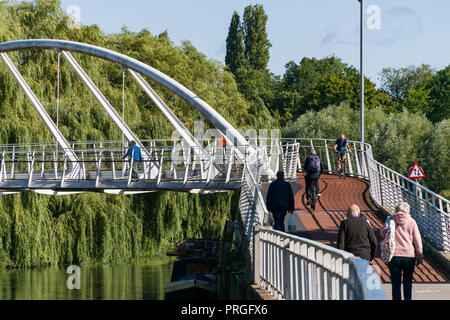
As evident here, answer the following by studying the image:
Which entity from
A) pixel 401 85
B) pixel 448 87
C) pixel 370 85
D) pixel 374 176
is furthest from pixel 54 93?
pixel 401 85

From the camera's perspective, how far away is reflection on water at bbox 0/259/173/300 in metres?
25.2

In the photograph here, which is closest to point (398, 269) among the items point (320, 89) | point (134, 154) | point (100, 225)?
point (134, 154)

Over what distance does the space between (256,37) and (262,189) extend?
78.8 meters

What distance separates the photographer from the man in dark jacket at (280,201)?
14.7m

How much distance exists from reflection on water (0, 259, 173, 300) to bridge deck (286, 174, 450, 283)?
264 inches

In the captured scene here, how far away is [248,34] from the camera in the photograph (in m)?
99.5

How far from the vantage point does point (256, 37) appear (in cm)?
9894

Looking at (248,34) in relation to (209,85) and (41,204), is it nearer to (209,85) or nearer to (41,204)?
(209,85)

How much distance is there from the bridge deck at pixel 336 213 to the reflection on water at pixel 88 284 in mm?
6703

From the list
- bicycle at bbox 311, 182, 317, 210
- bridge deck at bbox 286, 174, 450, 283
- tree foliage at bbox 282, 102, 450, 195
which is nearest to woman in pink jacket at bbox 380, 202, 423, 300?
bridge deck at bbox 286, 174, 450, 283

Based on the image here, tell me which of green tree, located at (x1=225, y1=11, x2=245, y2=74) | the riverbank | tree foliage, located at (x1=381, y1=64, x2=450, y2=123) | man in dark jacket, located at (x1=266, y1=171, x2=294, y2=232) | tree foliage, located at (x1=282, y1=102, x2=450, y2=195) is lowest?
the riverbank

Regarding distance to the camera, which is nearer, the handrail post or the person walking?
the handrail post

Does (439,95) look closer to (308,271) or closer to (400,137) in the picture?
(400,137)

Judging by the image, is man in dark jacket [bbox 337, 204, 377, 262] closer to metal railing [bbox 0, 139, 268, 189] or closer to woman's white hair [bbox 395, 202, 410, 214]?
woman's white hair [bbox 395, 202, 410, 214]
